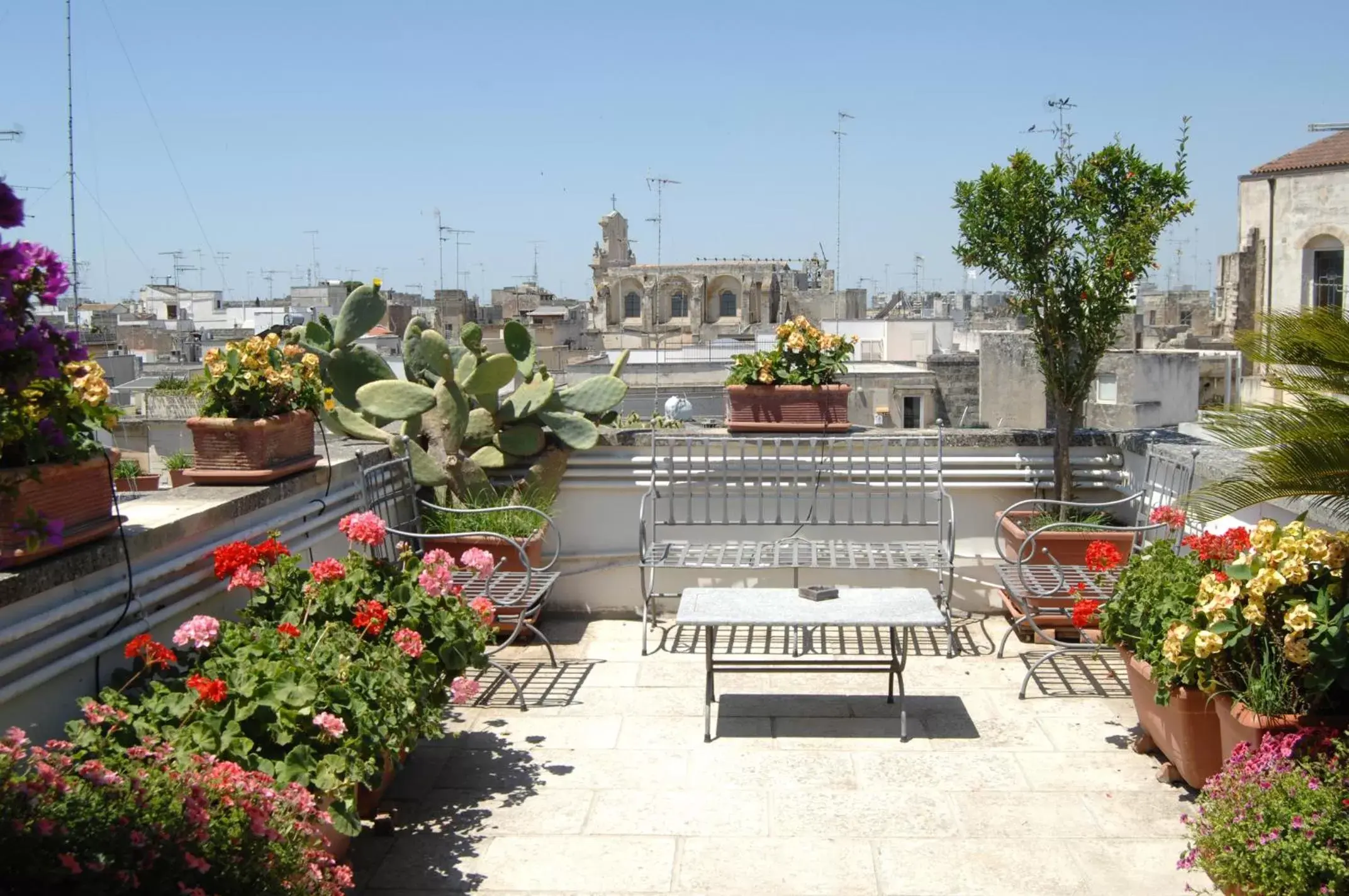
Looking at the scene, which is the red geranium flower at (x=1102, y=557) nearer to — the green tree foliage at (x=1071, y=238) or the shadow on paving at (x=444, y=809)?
the green tree foliage at (x=1071, y=238)

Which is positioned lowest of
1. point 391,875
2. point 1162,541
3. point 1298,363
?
point 391,875

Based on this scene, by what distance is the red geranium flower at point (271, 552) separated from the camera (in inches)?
156

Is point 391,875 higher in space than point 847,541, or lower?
lower

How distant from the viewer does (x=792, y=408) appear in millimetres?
6457

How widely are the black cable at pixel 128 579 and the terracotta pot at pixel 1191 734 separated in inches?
127

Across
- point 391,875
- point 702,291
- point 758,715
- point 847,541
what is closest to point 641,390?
point 847,541

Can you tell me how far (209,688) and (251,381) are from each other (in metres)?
1.79

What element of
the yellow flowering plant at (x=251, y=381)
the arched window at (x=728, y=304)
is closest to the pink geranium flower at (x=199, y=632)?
the yellow flowering plant at (x=251, y=381)

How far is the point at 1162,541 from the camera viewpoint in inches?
175

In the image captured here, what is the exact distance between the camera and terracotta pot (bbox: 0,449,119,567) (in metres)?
3.06

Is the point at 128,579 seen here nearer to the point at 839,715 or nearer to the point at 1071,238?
the point at 839,715

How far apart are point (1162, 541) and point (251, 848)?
326 centimetres

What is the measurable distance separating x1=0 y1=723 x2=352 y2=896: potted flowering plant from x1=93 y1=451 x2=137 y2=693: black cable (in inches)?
15.8

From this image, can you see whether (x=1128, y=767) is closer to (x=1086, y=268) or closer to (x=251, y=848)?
(x=1086, y=268)
